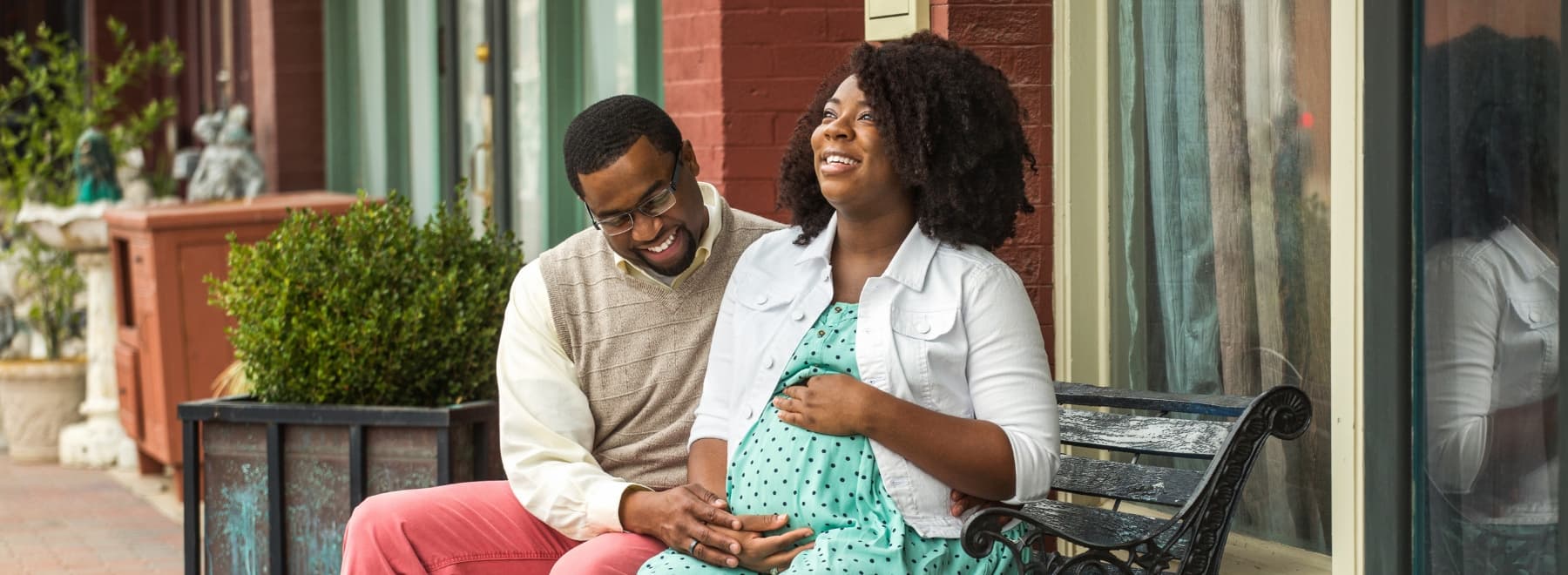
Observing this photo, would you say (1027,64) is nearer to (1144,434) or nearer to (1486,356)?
(1144,434)

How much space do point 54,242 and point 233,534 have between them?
451 centimetres

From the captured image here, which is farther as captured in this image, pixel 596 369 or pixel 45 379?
pixel 45 379

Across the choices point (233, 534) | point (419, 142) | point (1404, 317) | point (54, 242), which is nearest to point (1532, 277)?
point (1404, 317)

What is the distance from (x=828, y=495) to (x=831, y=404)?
15 centimetres

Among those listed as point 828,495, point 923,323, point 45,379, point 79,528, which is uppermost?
point 923,323

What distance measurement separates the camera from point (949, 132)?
278 cm

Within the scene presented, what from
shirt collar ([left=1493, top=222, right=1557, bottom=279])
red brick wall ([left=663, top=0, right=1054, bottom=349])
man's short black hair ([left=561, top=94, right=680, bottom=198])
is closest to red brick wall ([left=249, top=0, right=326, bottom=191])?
red brick wall ([left=663, top=0, right=1054, bottom=349])

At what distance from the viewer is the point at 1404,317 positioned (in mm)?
2803

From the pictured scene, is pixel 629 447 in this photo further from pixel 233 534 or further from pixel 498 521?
pixel 233 534

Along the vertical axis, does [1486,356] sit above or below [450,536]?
above

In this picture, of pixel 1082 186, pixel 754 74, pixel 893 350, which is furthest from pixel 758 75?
pixel 893 350

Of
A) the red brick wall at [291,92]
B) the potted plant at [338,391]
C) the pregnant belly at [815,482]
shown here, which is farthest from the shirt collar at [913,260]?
the red brick wall at [291,92]

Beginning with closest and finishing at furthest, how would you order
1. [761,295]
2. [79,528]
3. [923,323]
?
[923,323]
[761,295]
[79,528]

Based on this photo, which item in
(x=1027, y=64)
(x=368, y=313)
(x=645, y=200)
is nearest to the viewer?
(x=645, y=200)
